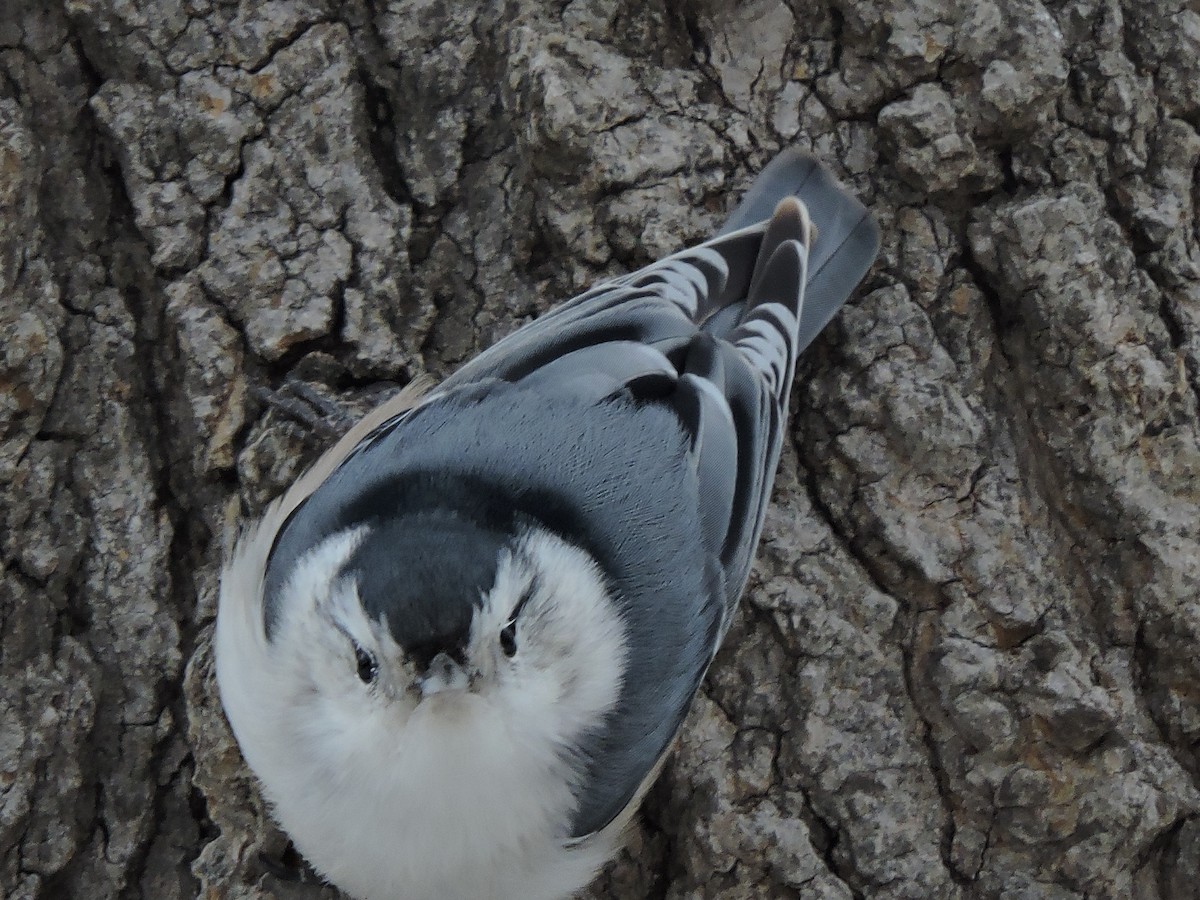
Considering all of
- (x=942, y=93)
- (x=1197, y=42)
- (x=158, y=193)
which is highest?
(x=158, y=193)

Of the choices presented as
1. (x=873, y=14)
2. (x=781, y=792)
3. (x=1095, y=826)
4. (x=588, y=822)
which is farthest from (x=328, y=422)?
(x=1095, y=826)

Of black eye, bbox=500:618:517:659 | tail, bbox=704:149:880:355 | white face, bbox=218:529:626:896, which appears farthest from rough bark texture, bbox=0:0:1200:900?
black eye, bbox=500:618:517:659

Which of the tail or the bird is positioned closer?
the bird

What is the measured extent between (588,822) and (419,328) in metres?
0.77

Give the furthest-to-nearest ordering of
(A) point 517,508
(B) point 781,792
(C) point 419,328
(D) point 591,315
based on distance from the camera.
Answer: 1. (C) point 419,328
2. (D) point 591,315
3. (B) point 781,792
4. (A) point 517,508

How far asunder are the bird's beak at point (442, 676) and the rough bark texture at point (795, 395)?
0.44 metres

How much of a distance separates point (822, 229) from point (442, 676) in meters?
0.89

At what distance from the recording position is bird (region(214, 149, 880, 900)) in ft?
4.17

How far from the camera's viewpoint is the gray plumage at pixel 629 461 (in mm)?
1391

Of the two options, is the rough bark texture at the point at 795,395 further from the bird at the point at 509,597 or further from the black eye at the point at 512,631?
the black eye at the point at 512,631

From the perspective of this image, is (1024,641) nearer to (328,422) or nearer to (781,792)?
(781,792)

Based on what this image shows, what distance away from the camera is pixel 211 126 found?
1651 mm

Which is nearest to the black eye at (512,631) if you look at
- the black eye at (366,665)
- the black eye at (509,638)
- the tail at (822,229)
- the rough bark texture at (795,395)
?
the black eye at (509,638)

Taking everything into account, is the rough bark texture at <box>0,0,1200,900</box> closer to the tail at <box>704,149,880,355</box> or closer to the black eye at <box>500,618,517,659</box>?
the tail at <box>704,149,880,355</box>
